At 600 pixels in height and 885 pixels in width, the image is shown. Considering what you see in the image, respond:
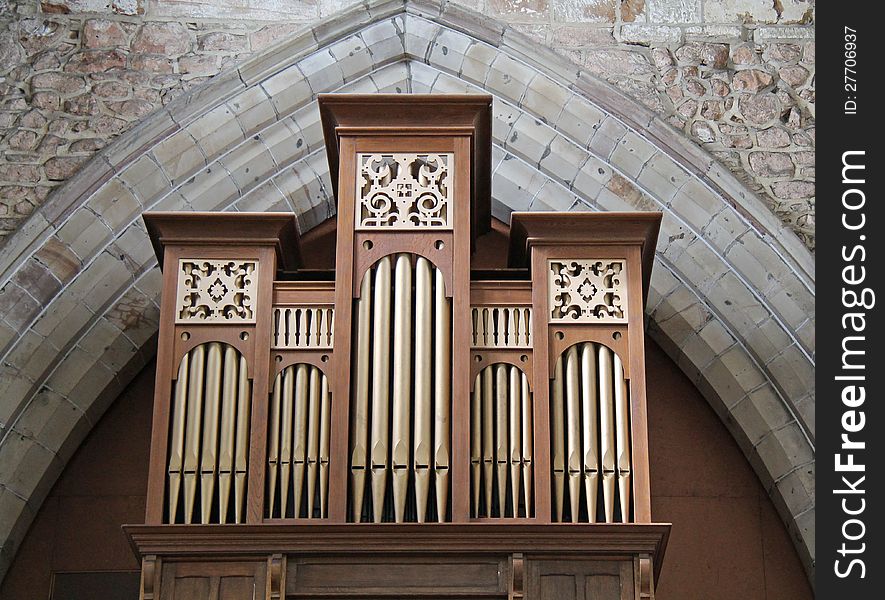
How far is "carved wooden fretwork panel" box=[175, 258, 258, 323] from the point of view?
7207 mm

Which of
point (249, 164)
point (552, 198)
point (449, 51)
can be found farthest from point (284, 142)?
point (552, 198)

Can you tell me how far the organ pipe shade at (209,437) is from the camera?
683 centimetres

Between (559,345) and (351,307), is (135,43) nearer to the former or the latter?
(351,307)

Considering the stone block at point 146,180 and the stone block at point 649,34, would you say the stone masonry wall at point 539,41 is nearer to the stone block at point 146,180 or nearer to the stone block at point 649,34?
the stone block at point 649,34

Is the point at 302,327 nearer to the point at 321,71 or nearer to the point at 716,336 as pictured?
the point at 321,71

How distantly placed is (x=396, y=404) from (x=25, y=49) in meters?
3.94

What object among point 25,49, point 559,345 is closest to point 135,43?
point 25,49

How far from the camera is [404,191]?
24.1 feet

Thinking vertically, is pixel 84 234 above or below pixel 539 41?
below

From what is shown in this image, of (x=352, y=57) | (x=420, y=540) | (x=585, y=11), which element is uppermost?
(x=585, y=11)

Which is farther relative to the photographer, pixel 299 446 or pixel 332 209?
pixel 332 209

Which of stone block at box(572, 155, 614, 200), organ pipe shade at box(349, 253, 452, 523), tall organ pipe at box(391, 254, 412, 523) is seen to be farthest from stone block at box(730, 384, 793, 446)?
tall organ pipe at box(391, 254, 412, 523)

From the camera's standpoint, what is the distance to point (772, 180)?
9.10 metres

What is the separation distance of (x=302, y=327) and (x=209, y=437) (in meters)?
0.69
